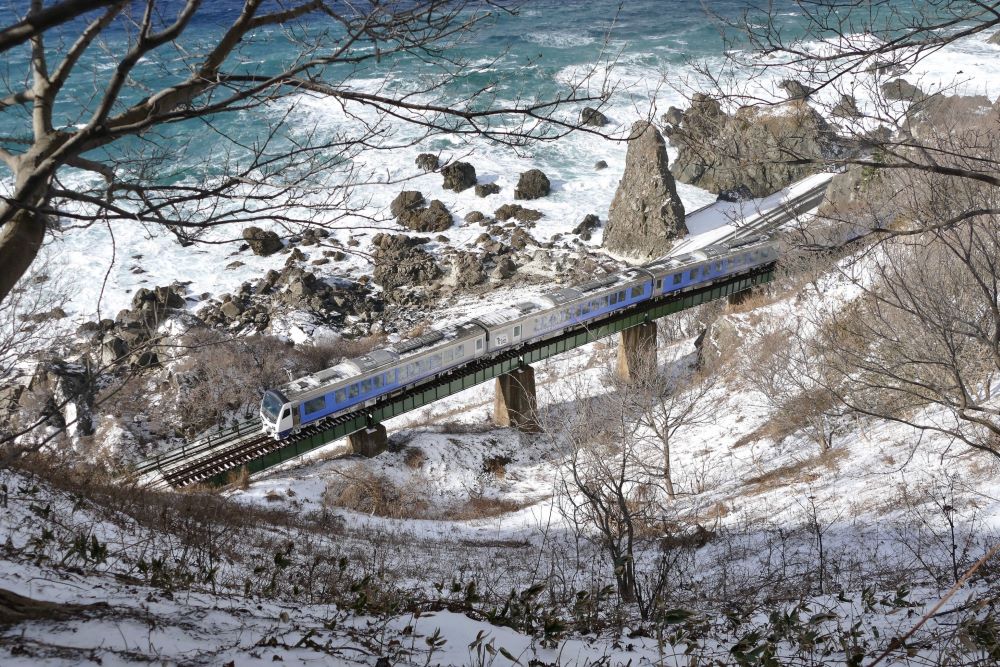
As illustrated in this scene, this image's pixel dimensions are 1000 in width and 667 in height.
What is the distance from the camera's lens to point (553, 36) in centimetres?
6006

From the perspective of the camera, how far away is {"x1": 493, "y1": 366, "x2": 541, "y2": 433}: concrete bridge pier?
26.0 metres

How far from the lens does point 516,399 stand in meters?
26.8

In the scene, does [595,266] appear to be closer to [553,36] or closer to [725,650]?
[553,36]

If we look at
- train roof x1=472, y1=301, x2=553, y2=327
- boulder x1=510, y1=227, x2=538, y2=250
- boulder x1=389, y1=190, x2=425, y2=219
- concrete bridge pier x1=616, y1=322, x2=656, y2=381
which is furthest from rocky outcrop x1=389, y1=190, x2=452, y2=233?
train roof x1=472, y1=301, x2=553, y2=327

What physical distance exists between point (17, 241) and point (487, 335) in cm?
1966

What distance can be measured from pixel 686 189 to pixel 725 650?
146 ft

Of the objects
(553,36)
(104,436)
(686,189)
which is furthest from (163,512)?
(553,36)

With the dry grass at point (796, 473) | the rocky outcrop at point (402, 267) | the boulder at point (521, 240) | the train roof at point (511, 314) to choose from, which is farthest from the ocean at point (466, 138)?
the dry grass at point (796, 473)

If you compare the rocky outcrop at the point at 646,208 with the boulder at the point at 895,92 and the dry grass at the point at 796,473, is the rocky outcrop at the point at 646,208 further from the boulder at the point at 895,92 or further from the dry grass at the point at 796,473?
the boulder at the point at 895,92

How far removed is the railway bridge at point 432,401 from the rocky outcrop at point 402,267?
41.9 ft

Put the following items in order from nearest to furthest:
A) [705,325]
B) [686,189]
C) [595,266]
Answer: [705,325] < [595,266] < [686,189]

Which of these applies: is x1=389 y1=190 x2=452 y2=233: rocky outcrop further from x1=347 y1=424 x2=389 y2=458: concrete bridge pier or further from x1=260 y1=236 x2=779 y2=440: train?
x1=347 y1=424 x2=389 y2=458: concrete bridge pier

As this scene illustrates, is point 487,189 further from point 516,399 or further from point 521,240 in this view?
point 516,399

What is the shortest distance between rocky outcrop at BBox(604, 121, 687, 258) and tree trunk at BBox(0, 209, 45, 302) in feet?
122
